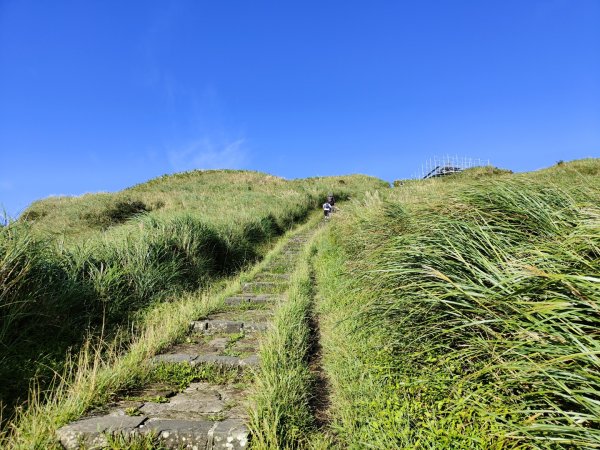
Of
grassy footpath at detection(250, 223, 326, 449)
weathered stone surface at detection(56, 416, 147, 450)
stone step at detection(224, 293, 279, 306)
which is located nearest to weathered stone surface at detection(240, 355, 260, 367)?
grassy footpath at detection(250, 223, 326, 449)

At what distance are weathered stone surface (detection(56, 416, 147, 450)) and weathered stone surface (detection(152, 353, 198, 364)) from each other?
131cm

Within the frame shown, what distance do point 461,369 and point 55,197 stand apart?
32770mm

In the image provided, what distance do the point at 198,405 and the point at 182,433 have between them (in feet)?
1.91

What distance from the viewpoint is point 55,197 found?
2914 centimetres

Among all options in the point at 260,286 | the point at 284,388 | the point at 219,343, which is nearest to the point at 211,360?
the point at 219,343

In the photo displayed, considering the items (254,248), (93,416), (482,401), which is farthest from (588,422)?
(254,248)

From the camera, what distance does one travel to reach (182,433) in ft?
9.82

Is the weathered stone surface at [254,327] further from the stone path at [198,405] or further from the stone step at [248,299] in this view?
the stone step at [248,299]

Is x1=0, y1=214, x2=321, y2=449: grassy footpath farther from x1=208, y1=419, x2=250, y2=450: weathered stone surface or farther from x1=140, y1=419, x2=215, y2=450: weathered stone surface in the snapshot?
x1=208, y1=419, x2=250, y2=450: weathered stone surface

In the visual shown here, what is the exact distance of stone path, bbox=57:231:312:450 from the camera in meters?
2.95

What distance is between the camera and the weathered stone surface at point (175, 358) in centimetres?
441

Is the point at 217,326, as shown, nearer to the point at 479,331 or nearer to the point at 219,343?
the point at 219,343

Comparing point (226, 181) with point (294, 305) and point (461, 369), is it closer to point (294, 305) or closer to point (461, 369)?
point (294, 305)

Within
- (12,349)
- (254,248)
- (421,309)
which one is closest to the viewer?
(421,309)
